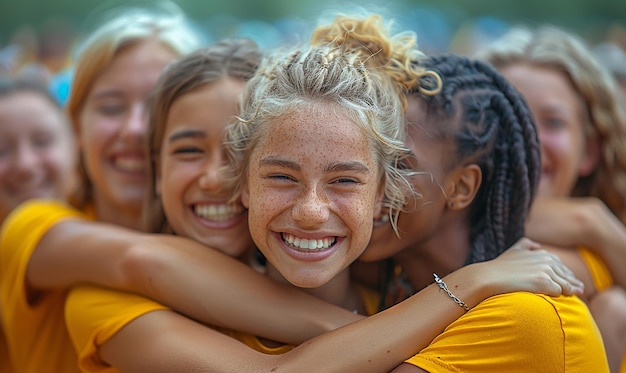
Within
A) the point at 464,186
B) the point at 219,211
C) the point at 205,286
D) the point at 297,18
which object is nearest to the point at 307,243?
the point at 205,286

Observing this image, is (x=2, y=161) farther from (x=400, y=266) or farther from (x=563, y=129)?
(x=563, y=129)

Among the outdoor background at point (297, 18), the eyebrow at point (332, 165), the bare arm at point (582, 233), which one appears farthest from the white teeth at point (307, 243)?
the outdoor background at point (297, 18)

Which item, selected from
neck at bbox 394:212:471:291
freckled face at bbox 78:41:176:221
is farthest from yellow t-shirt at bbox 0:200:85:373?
neck at bbox 394:212:471:291

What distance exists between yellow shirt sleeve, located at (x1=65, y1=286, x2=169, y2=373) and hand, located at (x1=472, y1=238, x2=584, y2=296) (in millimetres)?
1066

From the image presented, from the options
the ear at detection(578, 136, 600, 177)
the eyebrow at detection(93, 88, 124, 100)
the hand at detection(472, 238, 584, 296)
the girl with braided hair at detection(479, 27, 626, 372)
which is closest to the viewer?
the hand at detection(472, 238, 584, 296)

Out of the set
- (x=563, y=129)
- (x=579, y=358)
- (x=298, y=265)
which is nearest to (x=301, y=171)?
(x=298, y=265)

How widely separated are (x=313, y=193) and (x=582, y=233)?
1.27m

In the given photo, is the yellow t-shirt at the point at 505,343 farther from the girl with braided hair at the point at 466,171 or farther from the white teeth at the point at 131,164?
the white teeth at the point at 131,164

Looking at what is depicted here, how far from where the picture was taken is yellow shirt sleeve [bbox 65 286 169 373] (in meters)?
2.46

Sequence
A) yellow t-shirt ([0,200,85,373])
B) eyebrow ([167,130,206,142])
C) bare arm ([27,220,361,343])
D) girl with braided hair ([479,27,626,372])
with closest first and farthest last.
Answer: bare arm ([27,220,361,343]) < eyebrow ([167,130,206,142]) < girl with braided hair ([479,27,626,372]) < yellow t-shirt ([0,200,85,373])

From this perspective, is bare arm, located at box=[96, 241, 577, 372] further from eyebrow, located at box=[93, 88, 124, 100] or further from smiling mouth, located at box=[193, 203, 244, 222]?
eyebrow, located at box=[93, 88, 124, 100]

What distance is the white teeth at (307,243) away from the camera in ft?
7.44

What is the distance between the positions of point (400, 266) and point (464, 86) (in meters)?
0.72

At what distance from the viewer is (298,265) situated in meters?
2.28
